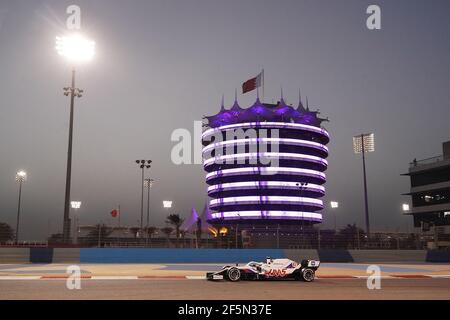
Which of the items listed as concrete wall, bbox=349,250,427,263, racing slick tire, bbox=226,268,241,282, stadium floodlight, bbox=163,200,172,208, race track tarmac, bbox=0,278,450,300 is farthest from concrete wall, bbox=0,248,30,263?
stadium floodlight, bbox=163,200,172,208

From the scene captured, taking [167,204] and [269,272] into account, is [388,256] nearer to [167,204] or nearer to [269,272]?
[269,272]

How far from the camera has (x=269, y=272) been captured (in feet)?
51.1

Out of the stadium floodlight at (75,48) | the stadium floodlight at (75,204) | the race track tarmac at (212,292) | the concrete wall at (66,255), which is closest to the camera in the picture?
the race track tarmac at (212,292)

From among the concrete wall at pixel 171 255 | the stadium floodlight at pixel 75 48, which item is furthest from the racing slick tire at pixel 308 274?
the stadium floodlight at pixel 75 48

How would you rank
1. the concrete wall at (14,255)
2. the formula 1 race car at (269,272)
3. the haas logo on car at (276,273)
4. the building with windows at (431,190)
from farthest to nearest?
the building with windows at (431,190) < the concrete wall at (14,255) < the haas logo on car at (276,273) < the formula 1 race car at (269,272)

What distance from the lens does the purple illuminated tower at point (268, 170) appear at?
94.1 m

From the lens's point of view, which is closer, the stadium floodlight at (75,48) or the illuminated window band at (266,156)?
the stadium floodlight at (75,48)

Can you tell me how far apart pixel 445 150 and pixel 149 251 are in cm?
8029

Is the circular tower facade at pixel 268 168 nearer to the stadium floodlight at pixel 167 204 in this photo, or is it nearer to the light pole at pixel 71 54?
the stadium floodlight at pixel 167 204

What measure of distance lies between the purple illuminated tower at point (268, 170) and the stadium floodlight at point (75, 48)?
63.5 metres

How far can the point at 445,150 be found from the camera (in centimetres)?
9312

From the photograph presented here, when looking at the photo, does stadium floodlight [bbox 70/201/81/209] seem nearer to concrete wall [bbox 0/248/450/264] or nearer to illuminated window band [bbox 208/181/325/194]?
concrete wall [bbox 0/248/450/264]

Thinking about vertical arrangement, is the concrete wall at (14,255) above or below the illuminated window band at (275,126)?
below
